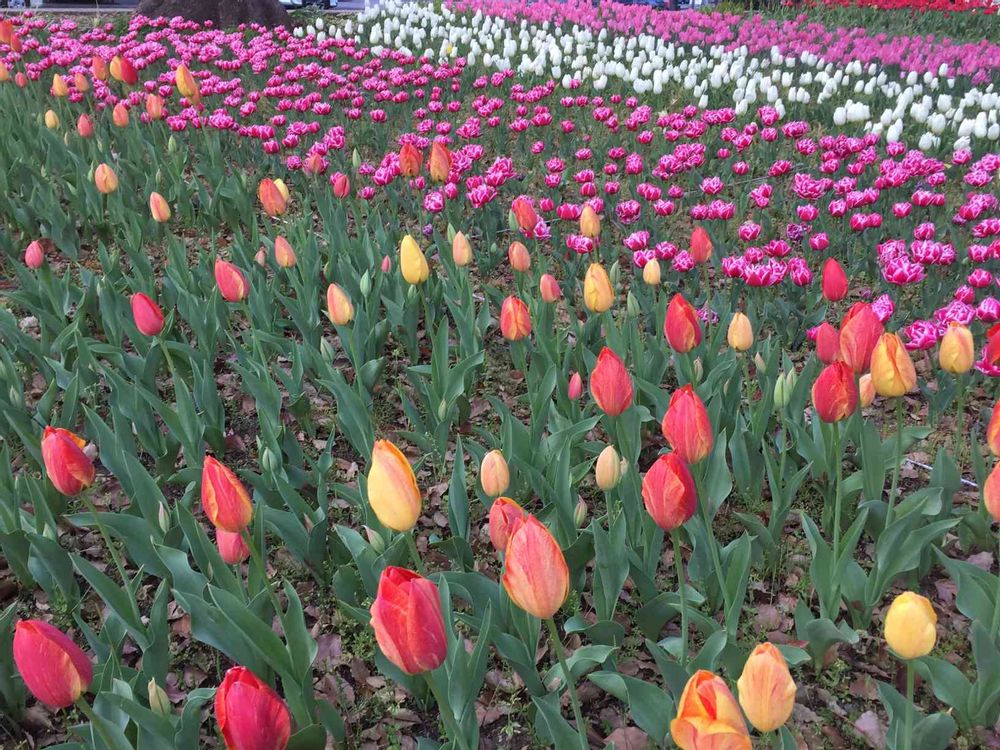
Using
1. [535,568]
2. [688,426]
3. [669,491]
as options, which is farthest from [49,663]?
[688,426]

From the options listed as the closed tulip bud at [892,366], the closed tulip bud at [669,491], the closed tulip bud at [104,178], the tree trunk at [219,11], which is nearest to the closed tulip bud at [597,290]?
the closed tulip bud at [892,366]

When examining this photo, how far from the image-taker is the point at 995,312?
2729mm

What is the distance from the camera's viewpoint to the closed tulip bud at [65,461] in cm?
169

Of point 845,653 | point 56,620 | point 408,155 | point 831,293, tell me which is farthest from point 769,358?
point 56,620

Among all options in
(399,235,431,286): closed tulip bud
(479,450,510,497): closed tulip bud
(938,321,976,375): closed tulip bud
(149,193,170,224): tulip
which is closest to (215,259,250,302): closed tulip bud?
(399,235,431,286): closed tulip bud

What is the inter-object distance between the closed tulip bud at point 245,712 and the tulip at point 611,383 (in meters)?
0.99

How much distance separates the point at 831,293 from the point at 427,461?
1.54m

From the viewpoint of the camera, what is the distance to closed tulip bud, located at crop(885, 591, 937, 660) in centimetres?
113

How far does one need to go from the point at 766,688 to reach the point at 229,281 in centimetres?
214

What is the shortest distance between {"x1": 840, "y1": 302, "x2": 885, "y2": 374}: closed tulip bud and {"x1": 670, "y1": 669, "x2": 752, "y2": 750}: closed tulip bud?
110 centimetres

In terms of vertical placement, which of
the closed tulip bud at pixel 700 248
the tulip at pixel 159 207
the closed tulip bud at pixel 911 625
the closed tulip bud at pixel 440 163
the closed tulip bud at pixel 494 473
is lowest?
the closed tulip bud at pixel 494 473

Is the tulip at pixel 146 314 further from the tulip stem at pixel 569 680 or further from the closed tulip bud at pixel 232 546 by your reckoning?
the tulip stem at pixel 569 680

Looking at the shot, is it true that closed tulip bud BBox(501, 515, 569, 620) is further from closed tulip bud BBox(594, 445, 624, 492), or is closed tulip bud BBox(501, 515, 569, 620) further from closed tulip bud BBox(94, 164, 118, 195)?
closed tulip bud BBox(94, 164, 118, 195)

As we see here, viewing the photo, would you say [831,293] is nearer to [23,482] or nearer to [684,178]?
[23,482]
